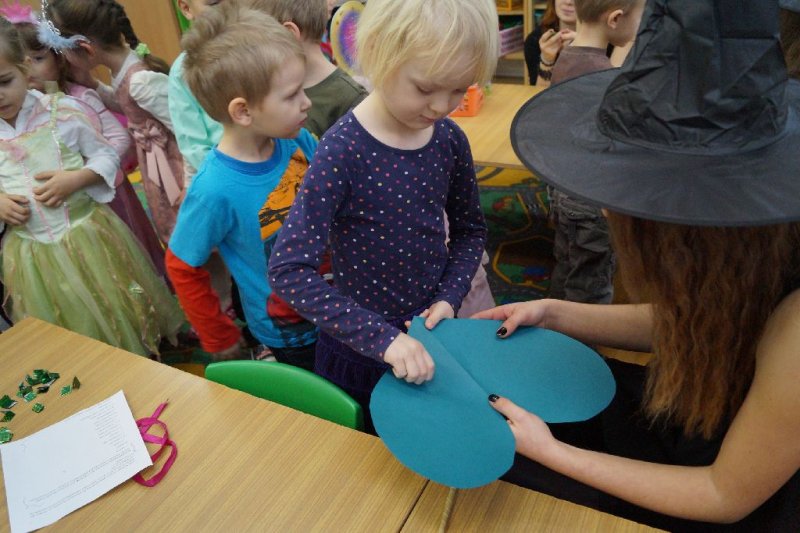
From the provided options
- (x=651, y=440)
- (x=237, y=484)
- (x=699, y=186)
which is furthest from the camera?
(x=651, y=440)

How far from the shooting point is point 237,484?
894mm

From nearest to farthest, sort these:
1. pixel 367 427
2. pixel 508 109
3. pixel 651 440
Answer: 1. pixel 651 440
2. pixel 367 427
3. pixel 508 109

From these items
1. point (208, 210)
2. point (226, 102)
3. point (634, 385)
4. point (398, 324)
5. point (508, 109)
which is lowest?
point (508, 109)

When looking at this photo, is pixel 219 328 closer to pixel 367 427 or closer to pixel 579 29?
pixel 367 427

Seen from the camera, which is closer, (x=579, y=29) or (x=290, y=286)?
(x=290, y=286)

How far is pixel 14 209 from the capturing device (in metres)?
1.71

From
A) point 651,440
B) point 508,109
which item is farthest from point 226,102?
point 508,109

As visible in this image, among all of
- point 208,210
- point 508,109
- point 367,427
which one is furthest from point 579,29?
point 367,427

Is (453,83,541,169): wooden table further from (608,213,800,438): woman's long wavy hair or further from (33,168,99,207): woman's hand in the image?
(33,168,99,207): woman's hand

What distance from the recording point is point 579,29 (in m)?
1.91

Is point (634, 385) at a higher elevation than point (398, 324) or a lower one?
lower

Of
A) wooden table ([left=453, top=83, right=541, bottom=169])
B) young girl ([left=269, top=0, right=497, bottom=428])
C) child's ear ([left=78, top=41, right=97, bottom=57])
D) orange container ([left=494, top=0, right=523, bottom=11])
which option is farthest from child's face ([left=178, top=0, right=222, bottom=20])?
orange container ([left=494, top=0, right=523, bottom=11])

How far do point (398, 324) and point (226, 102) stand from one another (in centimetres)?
68

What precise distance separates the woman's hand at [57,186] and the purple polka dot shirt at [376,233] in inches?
45.0
